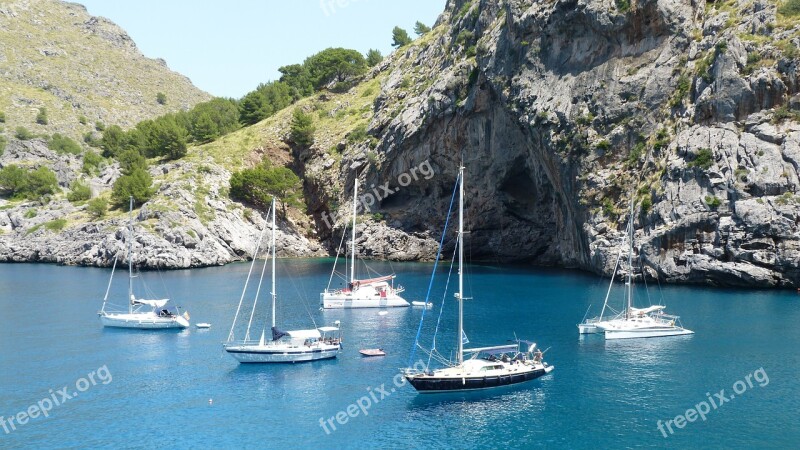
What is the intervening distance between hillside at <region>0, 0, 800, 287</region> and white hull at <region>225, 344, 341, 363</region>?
176 ft

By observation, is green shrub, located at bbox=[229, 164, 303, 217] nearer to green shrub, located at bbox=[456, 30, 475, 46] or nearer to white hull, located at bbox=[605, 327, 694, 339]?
green shrub, located at bbox=[456, 30, 475, 46]

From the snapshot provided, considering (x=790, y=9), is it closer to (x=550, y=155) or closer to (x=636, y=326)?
(x=550, y=155)

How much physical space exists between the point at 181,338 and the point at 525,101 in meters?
67.4

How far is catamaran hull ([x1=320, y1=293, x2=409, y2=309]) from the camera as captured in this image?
276 feet

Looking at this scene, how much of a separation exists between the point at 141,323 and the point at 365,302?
26361 mm

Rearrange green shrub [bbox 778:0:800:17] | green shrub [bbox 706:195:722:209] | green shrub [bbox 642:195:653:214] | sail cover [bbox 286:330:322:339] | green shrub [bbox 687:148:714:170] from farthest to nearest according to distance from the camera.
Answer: green shrub [bbox 642:195:653:214]
green shrub [bbox 778:0:800:17]
green shrub [bbox 687:148:714:170]
green shrub [bbox 706:195:722:209]
sail cover [bbox 286:330:322:339]

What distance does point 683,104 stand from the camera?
314 ft

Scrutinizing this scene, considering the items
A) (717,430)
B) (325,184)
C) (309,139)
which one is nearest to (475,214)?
(325,184)

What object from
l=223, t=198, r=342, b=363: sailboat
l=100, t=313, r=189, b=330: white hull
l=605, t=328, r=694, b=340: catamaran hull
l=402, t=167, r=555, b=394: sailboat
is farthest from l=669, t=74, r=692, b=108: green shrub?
l=100, t=313, r=189, b=330: white hull

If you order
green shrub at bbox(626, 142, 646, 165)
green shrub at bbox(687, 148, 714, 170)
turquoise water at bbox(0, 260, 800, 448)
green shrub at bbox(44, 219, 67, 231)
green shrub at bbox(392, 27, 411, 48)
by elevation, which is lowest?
turquoise water at bbox(0, 260, 800, 448)

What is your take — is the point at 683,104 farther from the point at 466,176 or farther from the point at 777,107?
the point at 466,176

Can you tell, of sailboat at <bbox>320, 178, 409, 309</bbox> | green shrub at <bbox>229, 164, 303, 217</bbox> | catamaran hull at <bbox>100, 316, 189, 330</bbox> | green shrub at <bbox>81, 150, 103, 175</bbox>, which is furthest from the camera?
green shrub at <bbox>81, 150, 103, 175</bbox>

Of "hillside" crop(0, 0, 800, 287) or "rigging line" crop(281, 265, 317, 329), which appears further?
"hillside" crop(0, 0, 800, 287)

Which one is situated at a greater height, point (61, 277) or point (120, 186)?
point (120, 186)
